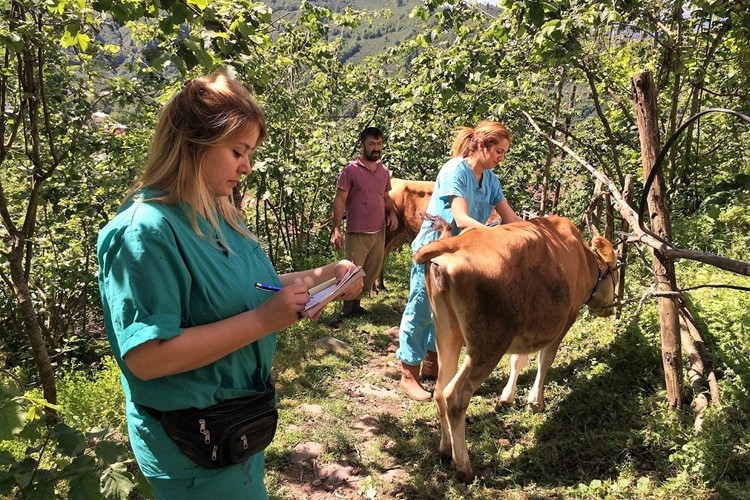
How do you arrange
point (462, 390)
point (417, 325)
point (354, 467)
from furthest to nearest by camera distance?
point (417, 325) → point (354, 467) → point (462, 390)

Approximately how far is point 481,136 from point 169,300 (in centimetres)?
329

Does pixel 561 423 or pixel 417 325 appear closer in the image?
pixel 561 423

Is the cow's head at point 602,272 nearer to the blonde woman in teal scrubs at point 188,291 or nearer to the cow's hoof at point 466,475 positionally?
the cow's hoof at point 466,475

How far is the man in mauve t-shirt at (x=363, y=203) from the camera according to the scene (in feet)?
20.6

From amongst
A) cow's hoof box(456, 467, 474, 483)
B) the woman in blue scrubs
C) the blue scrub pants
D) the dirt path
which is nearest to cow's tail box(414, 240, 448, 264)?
the woman in blue scrubs

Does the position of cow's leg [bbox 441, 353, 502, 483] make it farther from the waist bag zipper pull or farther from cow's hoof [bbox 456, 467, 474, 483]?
the waist bag zipper pull

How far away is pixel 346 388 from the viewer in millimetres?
5070

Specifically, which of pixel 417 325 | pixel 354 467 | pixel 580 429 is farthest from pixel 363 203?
pixel 580 429

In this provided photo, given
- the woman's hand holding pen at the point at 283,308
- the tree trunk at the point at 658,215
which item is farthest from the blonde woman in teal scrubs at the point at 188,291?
the tree trunk at the point at 658,215

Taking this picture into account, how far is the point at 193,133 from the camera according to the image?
1.49 metres

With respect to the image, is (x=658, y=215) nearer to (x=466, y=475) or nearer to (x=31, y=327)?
(x=466, y=475)

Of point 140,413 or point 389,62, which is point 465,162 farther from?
point 389,62

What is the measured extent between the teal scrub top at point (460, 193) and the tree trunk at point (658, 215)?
4.20 ft

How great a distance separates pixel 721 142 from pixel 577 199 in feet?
9.50
